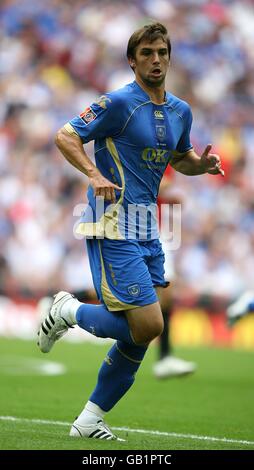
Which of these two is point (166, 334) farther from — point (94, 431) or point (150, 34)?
point (150, 34)

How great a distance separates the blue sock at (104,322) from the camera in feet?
19.4

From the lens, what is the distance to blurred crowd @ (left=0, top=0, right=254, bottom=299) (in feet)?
55.2

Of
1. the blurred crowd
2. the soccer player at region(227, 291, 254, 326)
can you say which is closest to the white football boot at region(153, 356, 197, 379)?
the soccer player at region(227, 291, 254, 326)

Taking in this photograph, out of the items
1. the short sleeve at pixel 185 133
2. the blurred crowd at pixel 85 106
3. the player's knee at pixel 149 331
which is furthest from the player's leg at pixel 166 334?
the blurred crowd at pixel 85 106

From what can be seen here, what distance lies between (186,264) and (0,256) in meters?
3.13

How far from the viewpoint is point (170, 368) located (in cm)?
1032

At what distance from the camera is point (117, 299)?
5887 mm

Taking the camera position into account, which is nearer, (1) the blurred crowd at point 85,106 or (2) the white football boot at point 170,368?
(2) the white football boot at point 170,368

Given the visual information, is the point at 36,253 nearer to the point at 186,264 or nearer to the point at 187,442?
the point at 186,264

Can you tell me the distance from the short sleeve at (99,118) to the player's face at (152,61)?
26 cm

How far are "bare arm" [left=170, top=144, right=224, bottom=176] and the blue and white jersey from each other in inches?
16.5

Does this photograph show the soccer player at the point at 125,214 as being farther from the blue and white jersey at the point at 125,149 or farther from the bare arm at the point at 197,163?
the bare arm at the point at 197,163

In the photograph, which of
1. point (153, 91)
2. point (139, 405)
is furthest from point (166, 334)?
point (153, 91)

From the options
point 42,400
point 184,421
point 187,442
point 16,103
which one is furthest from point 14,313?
point 187,442
